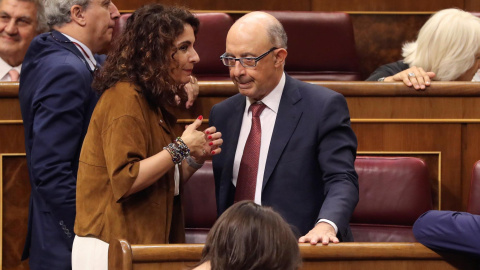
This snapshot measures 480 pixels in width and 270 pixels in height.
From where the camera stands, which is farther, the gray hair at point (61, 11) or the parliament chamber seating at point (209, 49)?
the parliament chamber seating at point (209, 49)

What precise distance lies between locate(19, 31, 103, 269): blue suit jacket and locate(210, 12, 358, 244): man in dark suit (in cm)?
25

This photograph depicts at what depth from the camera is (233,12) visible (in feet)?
7.44

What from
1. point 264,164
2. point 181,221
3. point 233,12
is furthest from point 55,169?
point 233,12

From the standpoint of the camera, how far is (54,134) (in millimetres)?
1282

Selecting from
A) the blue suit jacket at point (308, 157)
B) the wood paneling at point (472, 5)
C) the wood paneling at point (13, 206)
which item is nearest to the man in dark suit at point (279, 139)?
the blue suit jacket at point (308, 157)

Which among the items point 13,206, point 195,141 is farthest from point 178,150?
point 13,206

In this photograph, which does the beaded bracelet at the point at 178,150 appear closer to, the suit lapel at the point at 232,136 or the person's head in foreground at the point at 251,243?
the suit lapel at the point at 232,136

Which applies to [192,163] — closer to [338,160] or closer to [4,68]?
[338,160]

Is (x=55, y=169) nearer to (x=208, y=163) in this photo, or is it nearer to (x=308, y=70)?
(x=208, y=163)

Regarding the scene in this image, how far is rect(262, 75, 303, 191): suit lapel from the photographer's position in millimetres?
1228

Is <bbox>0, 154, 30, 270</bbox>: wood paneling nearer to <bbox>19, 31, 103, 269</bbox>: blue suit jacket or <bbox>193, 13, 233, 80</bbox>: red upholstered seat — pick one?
<bbox>19, 31, 103, 269</bbox>: blue suit jacket

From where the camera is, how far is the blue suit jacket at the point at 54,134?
4.19 feet

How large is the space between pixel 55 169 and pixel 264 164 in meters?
0.35

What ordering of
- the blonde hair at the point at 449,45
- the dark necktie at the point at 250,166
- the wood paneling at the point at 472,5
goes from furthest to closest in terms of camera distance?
1. the wood paneling at the point at 472,5
2. the blonde hair at the point at 449,45
3. the dark necktie at the point at 250,166
